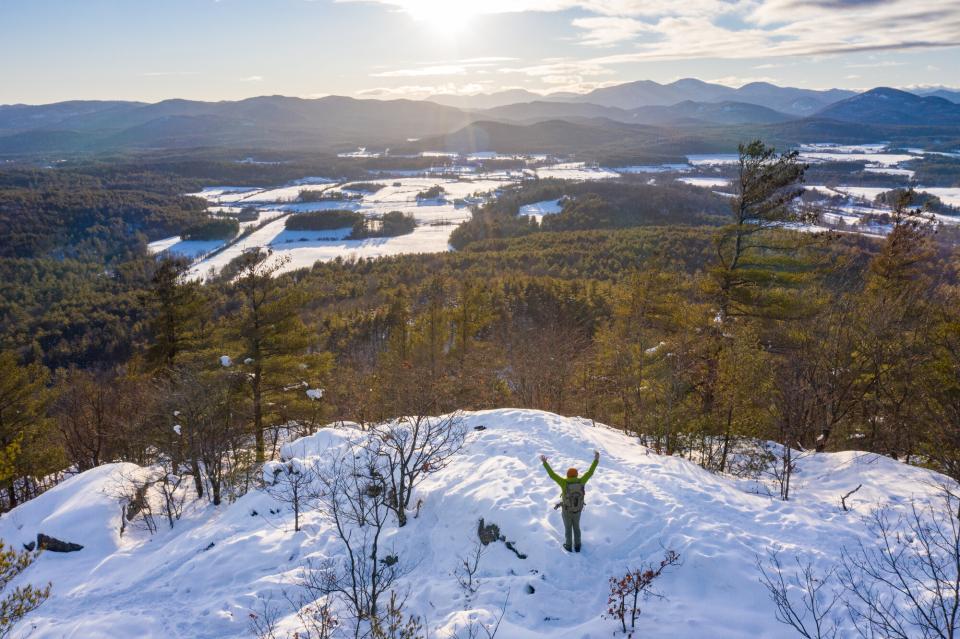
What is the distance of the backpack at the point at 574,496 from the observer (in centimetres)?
901

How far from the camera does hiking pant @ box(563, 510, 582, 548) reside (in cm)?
925

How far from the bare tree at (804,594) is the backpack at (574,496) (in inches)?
123

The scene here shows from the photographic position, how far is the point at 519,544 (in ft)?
32.3

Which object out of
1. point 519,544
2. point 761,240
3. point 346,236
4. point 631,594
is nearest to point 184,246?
point 346,236

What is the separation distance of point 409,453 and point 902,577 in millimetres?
9833

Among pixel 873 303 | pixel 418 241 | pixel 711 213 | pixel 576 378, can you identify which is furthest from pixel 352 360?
pixel 711 213

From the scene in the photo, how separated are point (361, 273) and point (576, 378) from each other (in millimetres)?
79230

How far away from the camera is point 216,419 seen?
1689 centimetres

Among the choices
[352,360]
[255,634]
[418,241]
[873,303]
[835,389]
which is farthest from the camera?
[418,241]

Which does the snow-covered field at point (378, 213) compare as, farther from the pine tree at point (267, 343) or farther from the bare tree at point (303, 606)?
the bare tree at point (303, 606)

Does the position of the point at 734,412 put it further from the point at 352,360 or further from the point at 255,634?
the point at 352,360

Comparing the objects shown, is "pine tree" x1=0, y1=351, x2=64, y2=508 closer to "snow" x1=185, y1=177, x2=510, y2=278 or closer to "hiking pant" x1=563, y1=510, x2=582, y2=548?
"hiking pant" x1=563, y1=510, x2=582, y2=548

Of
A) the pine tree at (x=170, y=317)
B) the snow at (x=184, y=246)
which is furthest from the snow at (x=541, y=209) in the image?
the pine tree at (x=170, y=317)

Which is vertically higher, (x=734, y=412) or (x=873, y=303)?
(x=873, y=303)
